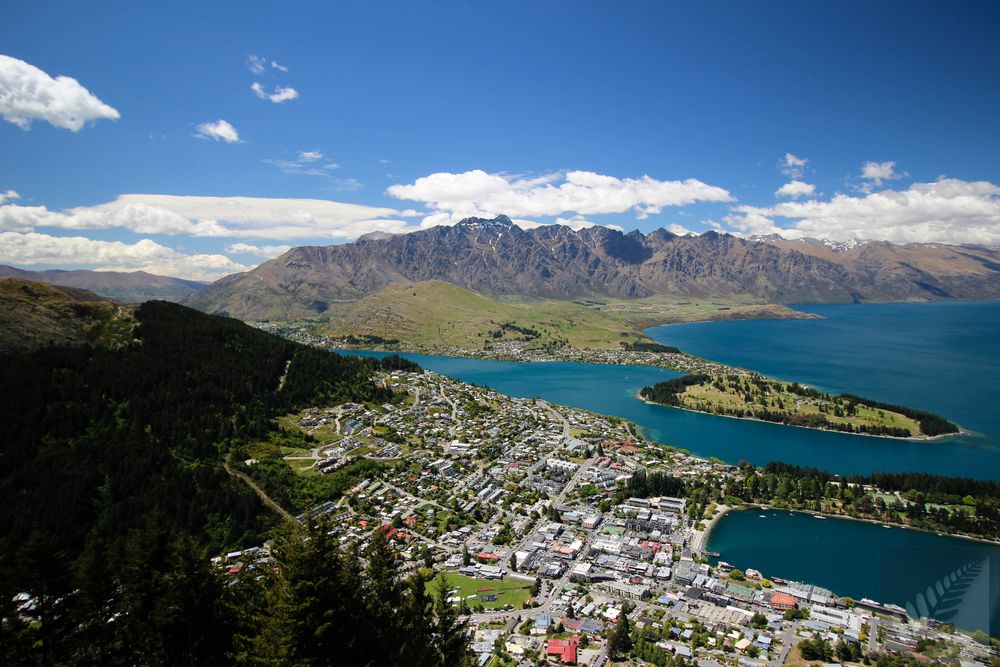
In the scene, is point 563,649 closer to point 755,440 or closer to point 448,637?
point 448,637

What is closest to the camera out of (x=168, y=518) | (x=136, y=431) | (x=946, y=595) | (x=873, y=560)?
(x=946, y=595)

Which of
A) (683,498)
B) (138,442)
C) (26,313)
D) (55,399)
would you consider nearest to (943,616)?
(683,498)

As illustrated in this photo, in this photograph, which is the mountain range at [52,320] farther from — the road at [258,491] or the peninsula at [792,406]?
the peninsula at [792,406]

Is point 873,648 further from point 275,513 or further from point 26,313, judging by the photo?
point 26,313

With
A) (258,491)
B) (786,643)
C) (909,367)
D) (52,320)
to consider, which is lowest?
(786,643)

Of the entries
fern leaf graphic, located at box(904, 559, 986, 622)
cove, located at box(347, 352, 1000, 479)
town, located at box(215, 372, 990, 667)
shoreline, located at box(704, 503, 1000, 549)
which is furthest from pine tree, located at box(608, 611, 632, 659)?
cove, located at box(347, 352, 1000, 479)

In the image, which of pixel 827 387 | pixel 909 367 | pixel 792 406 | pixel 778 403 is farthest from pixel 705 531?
pixel 909 367

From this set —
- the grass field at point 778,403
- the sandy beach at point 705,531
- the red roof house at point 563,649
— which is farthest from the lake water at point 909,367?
the red roof house at point 563,649
